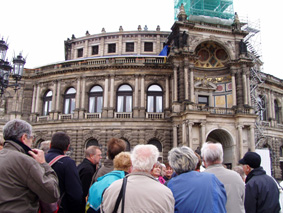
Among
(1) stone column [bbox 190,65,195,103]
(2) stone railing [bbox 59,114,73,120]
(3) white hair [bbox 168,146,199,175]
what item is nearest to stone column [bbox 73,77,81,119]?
(2) stone railing [bbox 59,114,73,120]

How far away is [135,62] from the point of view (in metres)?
29.0

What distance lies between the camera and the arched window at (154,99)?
28781 millimetres

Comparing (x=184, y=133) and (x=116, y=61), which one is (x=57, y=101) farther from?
(x=184, y=133)

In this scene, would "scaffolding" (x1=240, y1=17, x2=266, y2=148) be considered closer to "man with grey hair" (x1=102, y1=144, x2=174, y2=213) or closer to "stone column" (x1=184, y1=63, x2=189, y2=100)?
"stone column" (x1=184, y1=63, x2=189, y2=100)

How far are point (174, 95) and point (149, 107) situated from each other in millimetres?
3314

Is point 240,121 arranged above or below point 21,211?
above

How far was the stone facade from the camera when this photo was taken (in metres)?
25.8

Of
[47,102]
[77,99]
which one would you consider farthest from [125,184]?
[47,102]

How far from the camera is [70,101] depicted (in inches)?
1188

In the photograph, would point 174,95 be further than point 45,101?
No

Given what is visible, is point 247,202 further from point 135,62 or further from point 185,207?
point 135,62

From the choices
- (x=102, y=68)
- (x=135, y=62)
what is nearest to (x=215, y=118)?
(x=135, y=62)

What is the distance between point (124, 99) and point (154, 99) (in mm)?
3112

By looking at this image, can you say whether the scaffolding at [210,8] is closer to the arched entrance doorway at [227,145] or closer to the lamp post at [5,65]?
the arched entrance doorway at [227,145]
